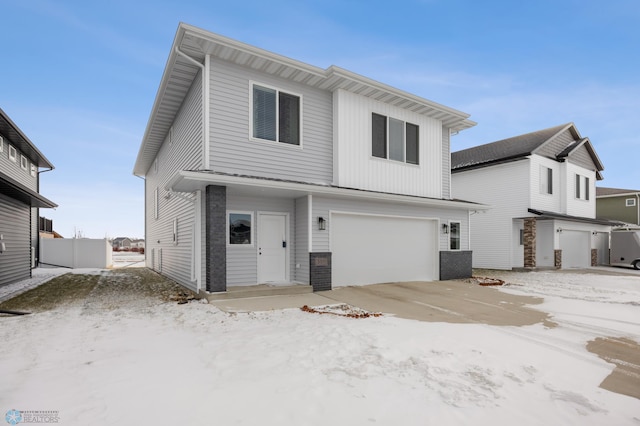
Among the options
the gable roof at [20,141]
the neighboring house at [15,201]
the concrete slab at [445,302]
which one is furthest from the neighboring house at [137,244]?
the concrete slab at [445,302]

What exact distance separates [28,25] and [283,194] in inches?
448

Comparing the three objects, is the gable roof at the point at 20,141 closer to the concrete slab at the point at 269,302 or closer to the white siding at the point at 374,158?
the concrete slab at the point at 269,302

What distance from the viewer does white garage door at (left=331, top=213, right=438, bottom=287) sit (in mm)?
9680

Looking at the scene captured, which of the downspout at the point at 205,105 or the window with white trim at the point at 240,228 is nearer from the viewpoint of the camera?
the downspout at the point at 205,105

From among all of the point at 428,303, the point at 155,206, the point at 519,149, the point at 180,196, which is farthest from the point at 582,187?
the point at 155,206

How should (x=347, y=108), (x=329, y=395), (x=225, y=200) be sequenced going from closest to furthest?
1. (x=329, y=395)
2. (x=225, y=200)
3. (x=347, y=108)

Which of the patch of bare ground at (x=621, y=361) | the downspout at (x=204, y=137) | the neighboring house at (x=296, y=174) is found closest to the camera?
the patch of bare ground at (x=621, y=361)

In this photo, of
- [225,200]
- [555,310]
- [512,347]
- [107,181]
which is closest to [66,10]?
[225,200]

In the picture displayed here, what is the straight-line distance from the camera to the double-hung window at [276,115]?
28.9ft

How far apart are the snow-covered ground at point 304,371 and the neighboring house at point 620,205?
26163mm

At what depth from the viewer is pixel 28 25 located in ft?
38.8

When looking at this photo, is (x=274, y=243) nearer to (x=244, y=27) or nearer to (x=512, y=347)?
(x=512, y=347)

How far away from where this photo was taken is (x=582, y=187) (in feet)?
63.8

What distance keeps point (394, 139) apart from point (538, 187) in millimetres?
10101
